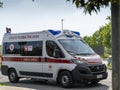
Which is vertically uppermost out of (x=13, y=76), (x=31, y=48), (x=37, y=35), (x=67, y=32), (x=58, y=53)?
(x=67, y=32)

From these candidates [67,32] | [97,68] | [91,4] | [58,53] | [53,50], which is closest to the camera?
[91,4]

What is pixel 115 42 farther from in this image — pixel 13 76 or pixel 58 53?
pixel 13 76

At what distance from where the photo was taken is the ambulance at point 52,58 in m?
13.9

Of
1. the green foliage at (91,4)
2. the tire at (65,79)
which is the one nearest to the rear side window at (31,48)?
the tire at (65,79)

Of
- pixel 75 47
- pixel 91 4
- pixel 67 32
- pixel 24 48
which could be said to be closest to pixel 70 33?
pixel 67 32

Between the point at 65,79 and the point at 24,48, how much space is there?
3.02 meters

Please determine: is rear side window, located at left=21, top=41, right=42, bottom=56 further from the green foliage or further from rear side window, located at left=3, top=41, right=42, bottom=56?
the green foliage

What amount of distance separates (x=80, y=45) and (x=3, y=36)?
4.30m

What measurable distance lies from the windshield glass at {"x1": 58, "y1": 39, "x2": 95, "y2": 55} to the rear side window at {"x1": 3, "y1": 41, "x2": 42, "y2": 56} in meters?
1.18

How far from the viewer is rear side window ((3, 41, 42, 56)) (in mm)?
15430

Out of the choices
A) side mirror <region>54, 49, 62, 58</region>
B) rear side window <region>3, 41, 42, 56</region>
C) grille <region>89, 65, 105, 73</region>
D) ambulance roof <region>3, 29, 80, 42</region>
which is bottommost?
grille <region>89, 65, 105, 73</region>

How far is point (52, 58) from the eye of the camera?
48.2 feet

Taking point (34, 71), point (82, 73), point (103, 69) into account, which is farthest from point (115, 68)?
point (34, 71)

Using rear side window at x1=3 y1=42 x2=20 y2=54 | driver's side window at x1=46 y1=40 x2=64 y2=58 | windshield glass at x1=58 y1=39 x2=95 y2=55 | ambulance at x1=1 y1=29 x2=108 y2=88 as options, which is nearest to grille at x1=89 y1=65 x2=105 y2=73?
ambulance at x1=1 y1=29 x2=108 y2=88
